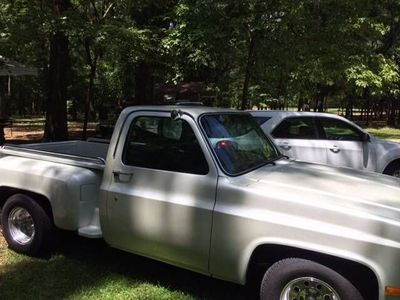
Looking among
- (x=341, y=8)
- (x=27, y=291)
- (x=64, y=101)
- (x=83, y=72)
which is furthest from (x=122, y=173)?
(x=83, y=72)

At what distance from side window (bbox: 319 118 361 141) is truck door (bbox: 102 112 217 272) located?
530 cm

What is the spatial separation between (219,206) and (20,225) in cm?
265

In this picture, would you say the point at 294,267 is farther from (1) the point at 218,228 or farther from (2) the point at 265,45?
(2) the point at 265,45

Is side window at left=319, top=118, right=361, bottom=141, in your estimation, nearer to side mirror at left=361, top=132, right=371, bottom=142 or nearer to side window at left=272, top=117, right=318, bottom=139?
side mirror at left=361, top=132, right=371, bottom=142

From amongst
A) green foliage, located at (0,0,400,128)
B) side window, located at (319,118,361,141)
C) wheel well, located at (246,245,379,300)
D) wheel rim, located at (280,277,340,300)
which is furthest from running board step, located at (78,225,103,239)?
green foliage, located at (0,0,400,128)

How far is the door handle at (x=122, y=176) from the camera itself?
15.7 feet

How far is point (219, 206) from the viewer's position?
4.22 m

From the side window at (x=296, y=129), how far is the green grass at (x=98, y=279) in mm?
4337

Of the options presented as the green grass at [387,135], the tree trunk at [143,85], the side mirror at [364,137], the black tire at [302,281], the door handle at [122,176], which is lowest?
the black tire at [302,281]

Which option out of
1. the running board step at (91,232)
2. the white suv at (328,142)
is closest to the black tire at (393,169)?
the white suv at (328,142)

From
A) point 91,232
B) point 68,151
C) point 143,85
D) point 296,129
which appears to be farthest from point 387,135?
point 91,232

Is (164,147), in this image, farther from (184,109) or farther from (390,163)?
(390,163)

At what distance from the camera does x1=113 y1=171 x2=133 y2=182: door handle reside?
15.7 ft

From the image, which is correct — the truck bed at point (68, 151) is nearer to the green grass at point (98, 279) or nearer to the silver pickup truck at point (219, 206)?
the silver pickup truck at point (219, 206)
